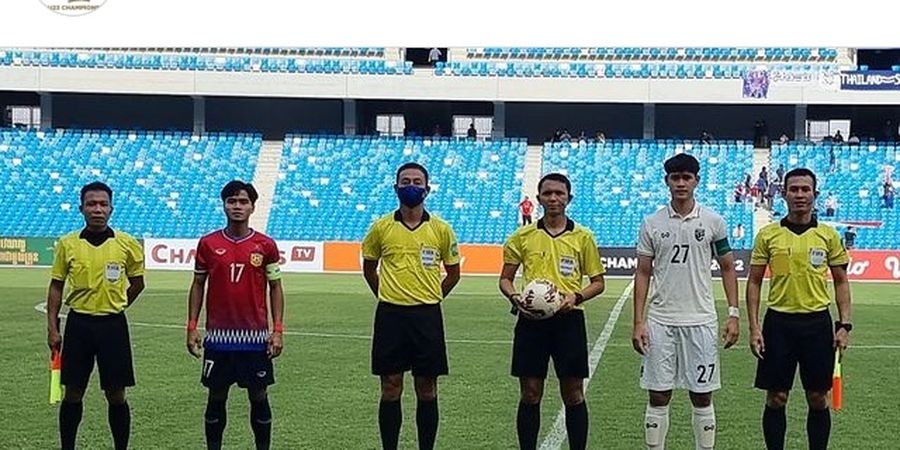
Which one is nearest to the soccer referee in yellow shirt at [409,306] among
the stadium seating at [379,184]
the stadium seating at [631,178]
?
the stadium seating at [379,184]

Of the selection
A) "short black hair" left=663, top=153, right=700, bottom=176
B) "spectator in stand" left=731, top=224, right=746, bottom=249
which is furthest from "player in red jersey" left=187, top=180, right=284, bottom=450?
"spectator in stand" left=731, top=224, right=746, bottom=249

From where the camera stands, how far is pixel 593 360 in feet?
44.0

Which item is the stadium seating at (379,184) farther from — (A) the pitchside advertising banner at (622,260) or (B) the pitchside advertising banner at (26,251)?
(B) the pitchside advertising banner at (26,251)

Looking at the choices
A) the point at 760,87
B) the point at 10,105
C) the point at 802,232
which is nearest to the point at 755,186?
the point at 760,87

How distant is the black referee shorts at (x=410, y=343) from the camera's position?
23.9 feet

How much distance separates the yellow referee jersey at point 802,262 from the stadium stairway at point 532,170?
32577mm

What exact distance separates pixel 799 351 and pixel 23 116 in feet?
138

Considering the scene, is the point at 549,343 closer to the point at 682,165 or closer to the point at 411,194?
the point at 411,194

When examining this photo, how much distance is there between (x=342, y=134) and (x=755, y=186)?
1522 cm

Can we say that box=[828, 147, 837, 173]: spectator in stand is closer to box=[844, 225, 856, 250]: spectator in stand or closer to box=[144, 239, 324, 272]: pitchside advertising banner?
box=[844, 225, 856, 250]: spectator in stand

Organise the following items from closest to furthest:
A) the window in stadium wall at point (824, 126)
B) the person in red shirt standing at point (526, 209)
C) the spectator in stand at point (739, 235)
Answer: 1. the spectator in stand at point (739, 235)
2. the person in red shirt standing at point (526, 209)
3. the window in stadium wall at point (824, 126)

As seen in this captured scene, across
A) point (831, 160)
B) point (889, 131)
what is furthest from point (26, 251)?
point (889, 131)

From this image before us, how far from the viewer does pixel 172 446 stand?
27.0 feet
